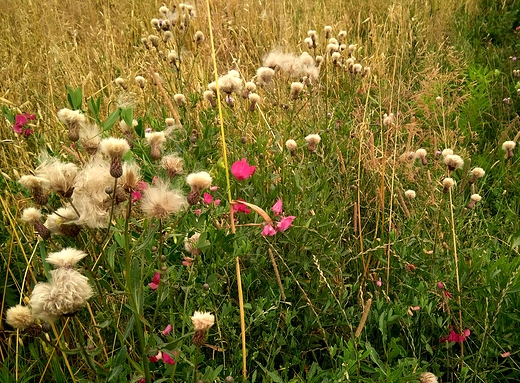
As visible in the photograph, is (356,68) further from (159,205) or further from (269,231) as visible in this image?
(159,205)

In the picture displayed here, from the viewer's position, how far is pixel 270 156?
2432mm

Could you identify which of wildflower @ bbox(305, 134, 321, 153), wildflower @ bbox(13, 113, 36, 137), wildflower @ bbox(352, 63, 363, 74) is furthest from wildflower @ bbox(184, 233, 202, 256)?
wildflower @ bbox(352, 63, 363, 74)

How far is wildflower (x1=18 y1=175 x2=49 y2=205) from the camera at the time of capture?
99 centimetres

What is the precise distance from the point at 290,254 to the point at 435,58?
2.38 meters

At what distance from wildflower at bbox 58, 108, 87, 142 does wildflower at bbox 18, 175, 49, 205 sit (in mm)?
118

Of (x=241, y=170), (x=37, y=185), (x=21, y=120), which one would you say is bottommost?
(x=241, y=170)

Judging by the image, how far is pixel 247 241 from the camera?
140cm

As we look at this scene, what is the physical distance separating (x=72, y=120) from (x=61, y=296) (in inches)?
15.3

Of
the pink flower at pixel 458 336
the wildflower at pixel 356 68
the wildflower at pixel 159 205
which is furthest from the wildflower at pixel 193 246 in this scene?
the wildflower at pixel 356 68

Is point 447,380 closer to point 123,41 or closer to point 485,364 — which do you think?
point 485,364

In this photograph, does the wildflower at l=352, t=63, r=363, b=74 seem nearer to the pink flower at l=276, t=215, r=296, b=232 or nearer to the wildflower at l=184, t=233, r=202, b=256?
the pink flower at l=276, t=215, r=296, b=232

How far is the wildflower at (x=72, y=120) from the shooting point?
3.46ft

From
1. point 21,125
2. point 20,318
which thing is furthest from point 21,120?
point 20,318

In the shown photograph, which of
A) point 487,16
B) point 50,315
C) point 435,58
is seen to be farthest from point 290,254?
point 487,16
